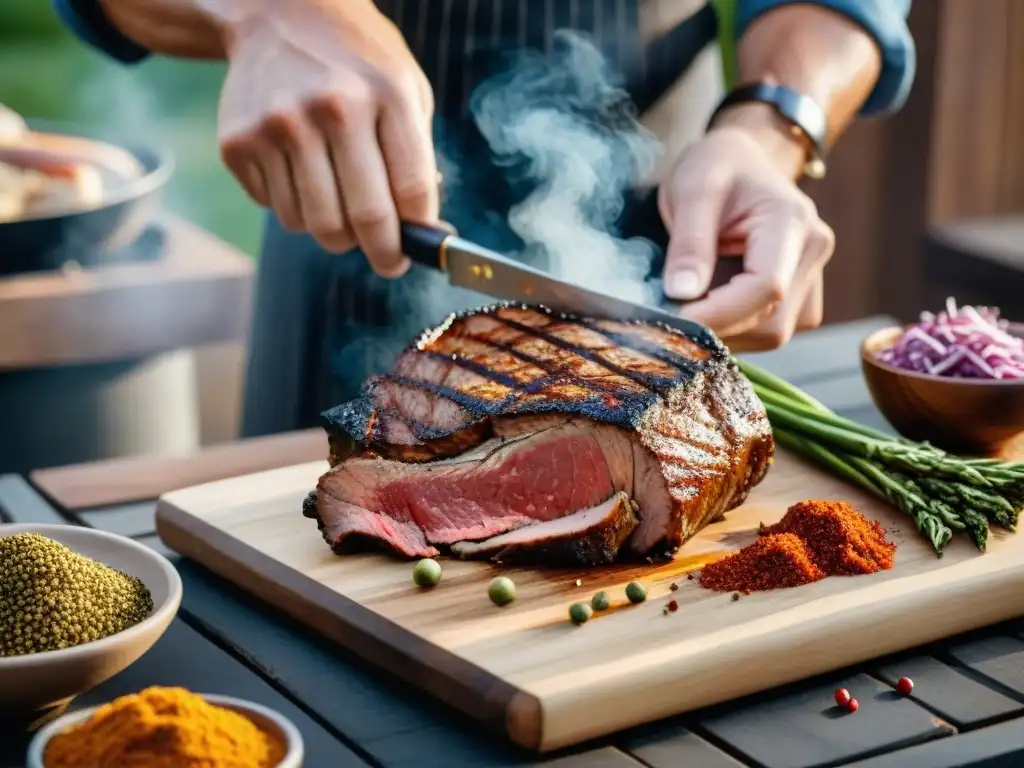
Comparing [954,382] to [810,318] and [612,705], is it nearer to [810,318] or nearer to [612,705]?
[810,318]

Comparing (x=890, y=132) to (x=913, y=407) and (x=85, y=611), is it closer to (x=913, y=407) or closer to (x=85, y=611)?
(x=913, y=407)

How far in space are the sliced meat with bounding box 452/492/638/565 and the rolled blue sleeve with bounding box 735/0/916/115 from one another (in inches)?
72.6

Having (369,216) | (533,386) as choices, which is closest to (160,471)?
(369,216)

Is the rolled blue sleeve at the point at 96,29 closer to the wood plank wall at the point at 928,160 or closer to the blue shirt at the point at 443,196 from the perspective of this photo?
the blue shirt at the point at 443,196

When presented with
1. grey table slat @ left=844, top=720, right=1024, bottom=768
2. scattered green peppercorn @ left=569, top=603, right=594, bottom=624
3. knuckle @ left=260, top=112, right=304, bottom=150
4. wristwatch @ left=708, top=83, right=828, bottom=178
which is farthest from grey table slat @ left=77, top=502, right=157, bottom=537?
wristwatch @ left=708, top=83, right=828, bottom=178

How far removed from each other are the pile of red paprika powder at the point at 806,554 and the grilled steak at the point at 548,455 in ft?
0.41

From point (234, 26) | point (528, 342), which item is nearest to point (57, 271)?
point (234, 26)

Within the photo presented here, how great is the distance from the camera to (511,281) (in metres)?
2.78

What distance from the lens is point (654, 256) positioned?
3568 millimetres

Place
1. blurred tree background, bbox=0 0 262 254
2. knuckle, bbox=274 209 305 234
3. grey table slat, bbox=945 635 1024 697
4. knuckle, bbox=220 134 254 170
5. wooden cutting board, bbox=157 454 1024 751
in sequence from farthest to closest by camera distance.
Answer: blurred tree background, bbox=0 0 262 254
knuckle, bbox=274 209 305 234
knuckle, bbox=220 134 254 170
grey table slat, bbox=945 635 1024 697
wooden cutting board, bbox=157 454 1024 751

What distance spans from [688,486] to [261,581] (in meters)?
0.69

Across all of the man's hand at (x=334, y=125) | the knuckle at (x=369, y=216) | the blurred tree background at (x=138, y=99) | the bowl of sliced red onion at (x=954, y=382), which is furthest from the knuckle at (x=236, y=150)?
the blurred tree background at (x=138, y=99)

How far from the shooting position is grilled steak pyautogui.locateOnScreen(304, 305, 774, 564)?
235cm

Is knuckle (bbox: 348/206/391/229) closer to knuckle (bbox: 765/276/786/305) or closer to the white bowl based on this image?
knuckle (bbox: 765/276/786/305)
